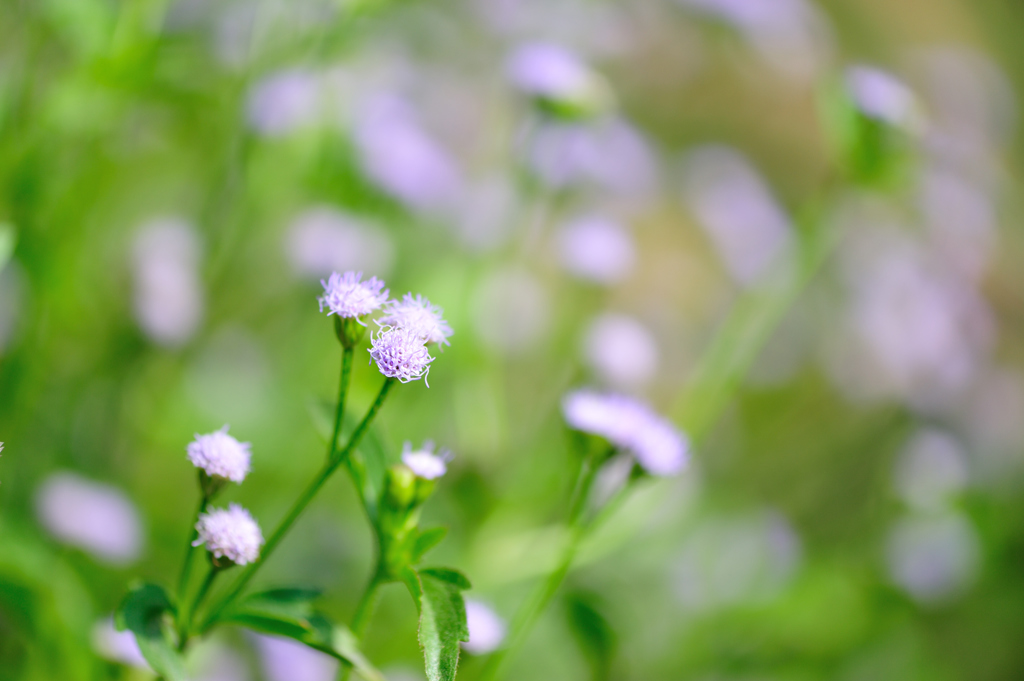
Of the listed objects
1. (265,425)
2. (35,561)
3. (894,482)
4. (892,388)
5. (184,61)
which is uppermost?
(892,388)

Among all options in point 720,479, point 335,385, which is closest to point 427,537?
point 335,385

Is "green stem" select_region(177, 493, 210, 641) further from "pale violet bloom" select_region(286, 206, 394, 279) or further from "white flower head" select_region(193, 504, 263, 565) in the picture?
"pale violet bloom" select_region(286, 206, 394, 279)

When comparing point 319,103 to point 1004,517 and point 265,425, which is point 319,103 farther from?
point 1004,517

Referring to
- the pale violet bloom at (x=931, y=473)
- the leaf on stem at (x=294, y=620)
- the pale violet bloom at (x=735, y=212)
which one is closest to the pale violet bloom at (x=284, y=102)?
the leaf on stem at (x=294, y=620)

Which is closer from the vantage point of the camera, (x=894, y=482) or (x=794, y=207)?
(x=894, y=482)

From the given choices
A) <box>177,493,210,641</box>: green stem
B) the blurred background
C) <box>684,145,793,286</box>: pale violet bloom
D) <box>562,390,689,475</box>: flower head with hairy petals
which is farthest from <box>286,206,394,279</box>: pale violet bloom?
<box>684,145,793,286</box>: pale violet bloom

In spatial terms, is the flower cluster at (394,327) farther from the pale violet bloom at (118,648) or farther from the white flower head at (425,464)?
the pale violet bloom at (118,648)
